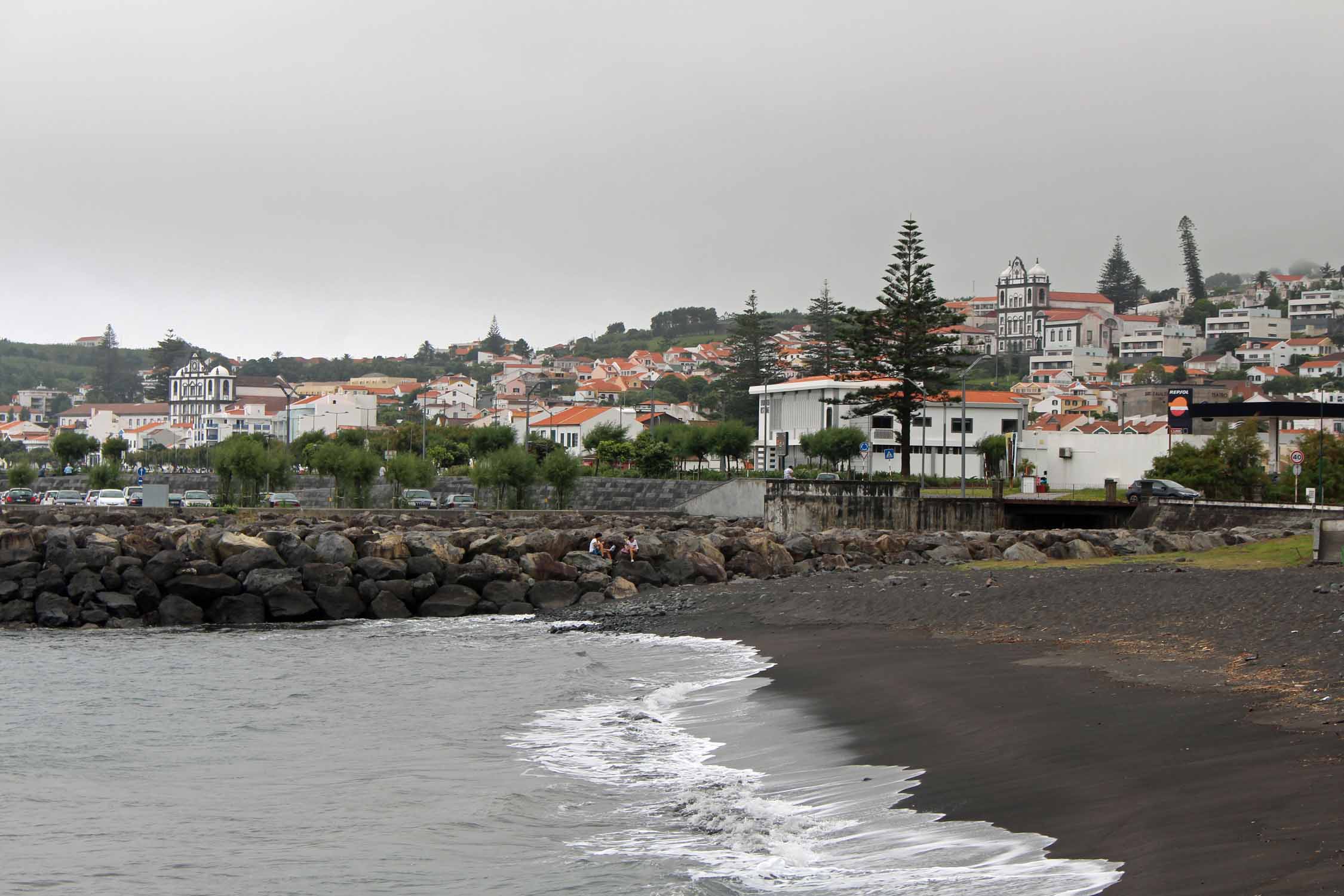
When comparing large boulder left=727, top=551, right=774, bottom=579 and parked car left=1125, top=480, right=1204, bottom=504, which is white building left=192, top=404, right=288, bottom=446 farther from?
large boulder left=727, top=551, right=774, bottom=579

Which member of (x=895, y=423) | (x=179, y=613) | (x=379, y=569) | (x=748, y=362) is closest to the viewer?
(x=179, y=613)

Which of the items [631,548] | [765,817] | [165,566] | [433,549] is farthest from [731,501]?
[765,817]

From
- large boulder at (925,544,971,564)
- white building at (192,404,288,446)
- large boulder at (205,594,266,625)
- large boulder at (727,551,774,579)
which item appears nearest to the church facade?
white building at (192,404,288,446)

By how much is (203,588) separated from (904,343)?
4169 cm

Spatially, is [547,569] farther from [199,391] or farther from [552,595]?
[199,391]

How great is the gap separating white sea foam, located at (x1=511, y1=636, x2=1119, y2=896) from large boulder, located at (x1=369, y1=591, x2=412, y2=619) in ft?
41.7

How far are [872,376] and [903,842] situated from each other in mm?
56428

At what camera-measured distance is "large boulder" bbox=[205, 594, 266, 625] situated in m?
27.6

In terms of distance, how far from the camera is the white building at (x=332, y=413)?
133m

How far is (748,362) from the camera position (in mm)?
114938

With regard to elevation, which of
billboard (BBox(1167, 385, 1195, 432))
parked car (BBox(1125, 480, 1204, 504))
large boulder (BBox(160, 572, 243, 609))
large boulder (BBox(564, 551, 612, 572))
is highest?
billboard (BBox(1167, 385, 1195, 432))

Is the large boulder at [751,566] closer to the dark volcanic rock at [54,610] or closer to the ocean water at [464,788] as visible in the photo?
the ocean water at [464,788]

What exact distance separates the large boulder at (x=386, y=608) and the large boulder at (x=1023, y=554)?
552 inches

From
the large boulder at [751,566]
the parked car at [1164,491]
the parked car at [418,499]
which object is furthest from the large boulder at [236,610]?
the parked car at [1164,491]
